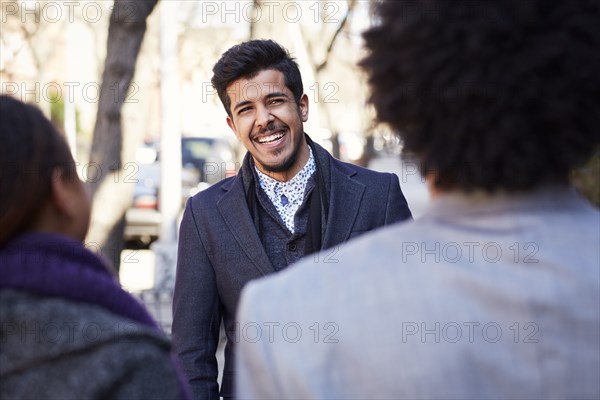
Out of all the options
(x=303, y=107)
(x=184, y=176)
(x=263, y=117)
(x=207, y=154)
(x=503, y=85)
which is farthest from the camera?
(x=207, y=154)

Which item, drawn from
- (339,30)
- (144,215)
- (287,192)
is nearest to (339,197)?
(287,192)

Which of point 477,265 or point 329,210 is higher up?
point 477,265

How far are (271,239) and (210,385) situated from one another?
58 centimetres

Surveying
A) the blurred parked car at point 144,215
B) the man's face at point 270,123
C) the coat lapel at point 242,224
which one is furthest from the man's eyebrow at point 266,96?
the blurred parked car at point 144,215

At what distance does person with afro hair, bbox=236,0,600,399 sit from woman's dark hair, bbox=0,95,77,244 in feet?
2.06

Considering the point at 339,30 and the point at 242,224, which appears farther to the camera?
the point at 339,30

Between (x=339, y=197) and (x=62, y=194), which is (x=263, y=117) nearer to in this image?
(x=339, y=197)

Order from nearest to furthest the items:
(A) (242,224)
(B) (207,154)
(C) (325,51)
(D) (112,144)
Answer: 1. (A) (242,224)
2. (D) (112,144)
3. (B) (207,154)
4. (C) (325,51)

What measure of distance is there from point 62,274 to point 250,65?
1978 millimetres

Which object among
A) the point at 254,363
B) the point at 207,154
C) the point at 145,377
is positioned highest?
the point at 254,363

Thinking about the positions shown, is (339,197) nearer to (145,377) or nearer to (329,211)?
(329,211)

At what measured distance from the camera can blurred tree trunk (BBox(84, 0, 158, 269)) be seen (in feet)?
21.5

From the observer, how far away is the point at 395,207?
371 cm

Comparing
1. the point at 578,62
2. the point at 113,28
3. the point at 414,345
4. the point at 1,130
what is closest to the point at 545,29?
the point at 578,62
